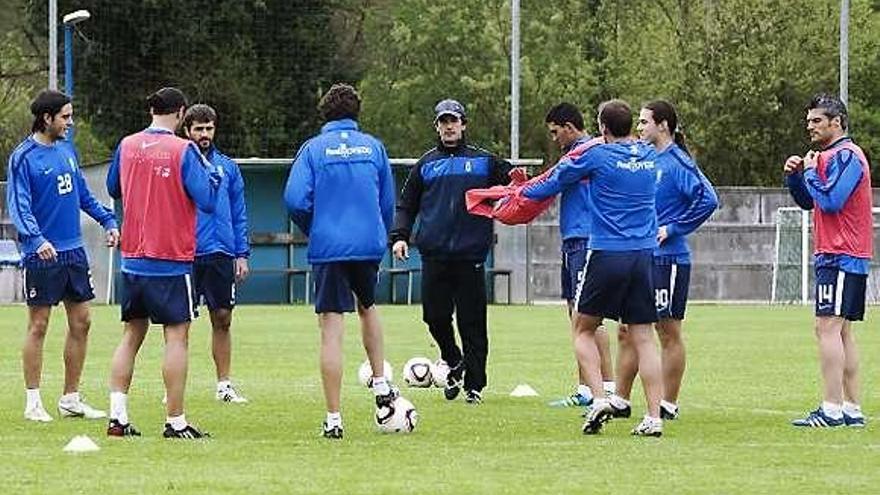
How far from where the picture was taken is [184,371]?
42.3ft

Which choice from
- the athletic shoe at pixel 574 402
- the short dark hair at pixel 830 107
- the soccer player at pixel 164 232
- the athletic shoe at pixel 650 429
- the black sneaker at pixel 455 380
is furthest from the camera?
the black sneaker at pixel 455 380

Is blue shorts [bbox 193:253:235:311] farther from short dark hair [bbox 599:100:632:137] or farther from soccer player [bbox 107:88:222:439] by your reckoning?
short dark hair [bbox 599:100:632:137]

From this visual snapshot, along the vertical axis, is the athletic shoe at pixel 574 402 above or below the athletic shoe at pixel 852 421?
below

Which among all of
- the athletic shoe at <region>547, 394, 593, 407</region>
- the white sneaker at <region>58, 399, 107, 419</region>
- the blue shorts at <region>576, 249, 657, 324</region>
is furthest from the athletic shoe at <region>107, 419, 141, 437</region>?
the athletic shoe at <region>547, 394, 593, 407</region>

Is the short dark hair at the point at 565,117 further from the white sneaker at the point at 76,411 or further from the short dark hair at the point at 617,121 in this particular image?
the white sneaker at the point at 76,411

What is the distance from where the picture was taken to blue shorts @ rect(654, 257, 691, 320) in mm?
14469

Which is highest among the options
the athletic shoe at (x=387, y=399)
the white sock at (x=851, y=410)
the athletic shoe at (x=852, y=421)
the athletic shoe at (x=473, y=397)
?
the athletic shoe at (x=387, y=399)

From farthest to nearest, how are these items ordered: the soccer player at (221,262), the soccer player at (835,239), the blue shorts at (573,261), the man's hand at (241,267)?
the man's hand at (241,267), the soccer player at (221,262), the blue shorts at (573,261), the soccer player at (835,239)

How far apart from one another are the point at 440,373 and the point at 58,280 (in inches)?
146

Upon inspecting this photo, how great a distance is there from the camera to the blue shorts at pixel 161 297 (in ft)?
42.4

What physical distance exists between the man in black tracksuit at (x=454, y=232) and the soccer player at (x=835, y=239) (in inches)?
120

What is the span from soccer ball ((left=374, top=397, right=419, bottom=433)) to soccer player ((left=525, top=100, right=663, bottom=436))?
113 cm

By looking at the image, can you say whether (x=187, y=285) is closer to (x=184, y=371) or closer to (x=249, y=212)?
(x=184, y=371)

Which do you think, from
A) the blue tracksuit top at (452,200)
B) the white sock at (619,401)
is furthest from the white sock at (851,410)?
the blue tracksuit top at (452,200)
